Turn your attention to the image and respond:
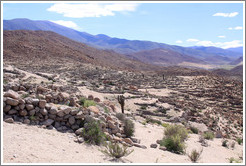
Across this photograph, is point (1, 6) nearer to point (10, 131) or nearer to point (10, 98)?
point (10, 98)

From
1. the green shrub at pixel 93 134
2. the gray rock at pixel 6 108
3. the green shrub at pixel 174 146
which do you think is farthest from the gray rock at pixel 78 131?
the green shrub at pixel 174 146

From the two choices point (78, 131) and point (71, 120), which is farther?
point (71, 120)

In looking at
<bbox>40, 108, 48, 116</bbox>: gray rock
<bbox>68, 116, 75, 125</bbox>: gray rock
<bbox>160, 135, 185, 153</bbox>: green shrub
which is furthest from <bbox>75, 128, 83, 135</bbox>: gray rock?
<bbox>160, 135, 185, 153</bbox>: green shrub

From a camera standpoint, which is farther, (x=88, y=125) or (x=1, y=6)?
(x=88, y=125)

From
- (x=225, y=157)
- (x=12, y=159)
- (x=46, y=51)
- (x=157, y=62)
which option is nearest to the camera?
(x=12, y=159)

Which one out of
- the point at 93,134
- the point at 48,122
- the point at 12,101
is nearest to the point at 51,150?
the point at 93,134

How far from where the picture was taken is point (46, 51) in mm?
64250

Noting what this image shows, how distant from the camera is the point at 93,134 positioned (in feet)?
24.6

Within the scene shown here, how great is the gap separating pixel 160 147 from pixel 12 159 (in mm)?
4998

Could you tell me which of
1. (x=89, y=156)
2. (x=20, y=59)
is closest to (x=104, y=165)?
(x=89, y=156)

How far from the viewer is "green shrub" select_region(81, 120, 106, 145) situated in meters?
7.41

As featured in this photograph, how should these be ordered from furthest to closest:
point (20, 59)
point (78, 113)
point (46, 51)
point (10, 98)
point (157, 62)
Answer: point (157, 62) < point (46, 51) < point (20, 59) < point (78, 113) < point (10, 98)

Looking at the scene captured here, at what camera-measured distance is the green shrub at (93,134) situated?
741cm

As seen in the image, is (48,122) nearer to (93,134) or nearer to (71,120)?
(71,120)
